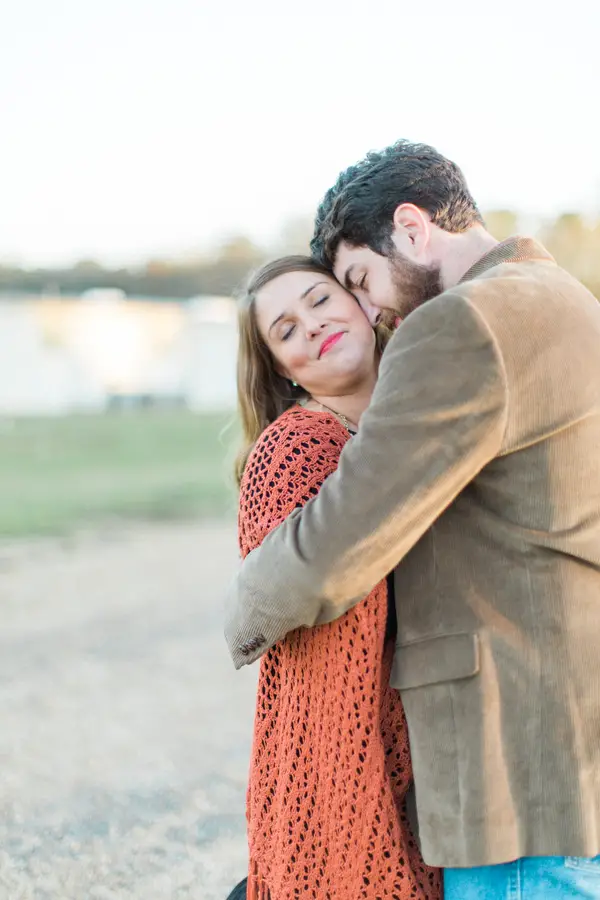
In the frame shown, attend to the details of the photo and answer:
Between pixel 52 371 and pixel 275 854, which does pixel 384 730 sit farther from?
pixel 52 371

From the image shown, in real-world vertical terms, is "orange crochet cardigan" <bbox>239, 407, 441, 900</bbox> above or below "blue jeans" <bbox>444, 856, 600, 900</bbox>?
above

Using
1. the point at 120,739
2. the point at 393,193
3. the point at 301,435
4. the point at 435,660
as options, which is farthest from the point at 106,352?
the point at 435,660

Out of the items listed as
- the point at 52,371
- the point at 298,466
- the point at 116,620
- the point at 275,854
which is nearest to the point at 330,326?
the point at 298,466

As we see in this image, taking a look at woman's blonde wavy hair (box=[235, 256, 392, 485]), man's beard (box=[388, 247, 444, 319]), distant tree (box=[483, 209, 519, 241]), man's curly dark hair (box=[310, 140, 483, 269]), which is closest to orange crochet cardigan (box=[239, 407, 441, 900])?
man's beard (box=[388, 247, 444, 319])

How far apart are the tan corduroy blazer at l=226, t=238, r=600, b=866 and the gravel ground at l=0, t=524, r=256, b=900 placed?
7.19 ft

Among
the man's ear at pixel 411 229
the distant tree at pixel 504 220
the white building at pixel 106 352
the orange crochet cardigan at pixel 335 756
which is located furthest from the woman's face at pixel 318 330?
the white building at pixel 106 352

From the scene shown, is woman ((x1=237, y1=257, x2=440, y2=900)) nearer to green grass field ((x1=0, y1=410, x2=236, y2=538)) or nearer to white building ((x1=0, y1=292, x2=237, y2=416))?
green grass field ((x1=0, y1=410, x2=236, y2=538))

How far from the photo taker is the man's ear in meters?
2.06

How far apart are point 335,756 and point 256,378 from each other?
3.76 feet

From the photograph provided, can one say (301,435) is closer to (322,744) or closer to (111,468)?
(322,744)

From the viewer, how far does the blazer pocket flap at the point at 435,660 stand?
1.59 meters

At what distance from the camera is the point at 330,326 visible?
245 centimetres

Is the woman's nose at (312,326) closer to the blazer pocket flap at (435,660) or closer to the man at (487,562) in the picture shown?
the man at (487,562)

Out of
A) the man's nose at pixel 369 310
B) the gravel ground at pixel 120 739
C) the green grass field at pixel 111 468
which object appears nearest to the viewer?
the man's nose at pixel 369 310
